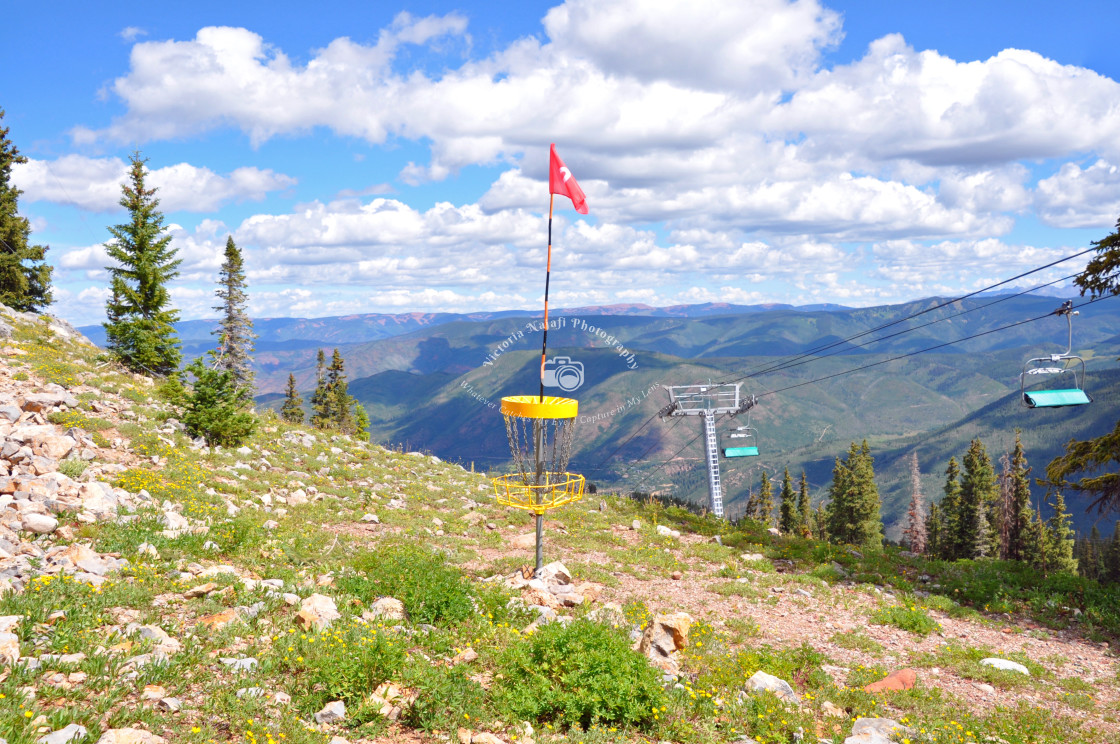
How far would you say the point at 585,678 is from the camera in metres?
7.36

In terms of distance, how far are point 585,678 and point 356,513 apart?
38.6ft

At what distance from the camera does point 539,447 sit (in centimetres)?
1177

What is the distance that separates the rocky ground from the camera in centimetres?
634

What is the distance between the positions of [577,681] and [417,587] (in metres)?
3.68

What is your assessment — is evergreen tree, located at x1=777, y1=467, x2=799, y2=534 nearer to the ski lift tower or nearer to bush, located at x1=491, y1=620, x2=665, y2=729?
the ski lift tower

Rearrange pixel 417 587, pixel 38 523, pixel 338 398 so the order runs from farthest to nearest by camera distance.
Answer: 1. pixel 338 398
2. pixel 417 587
3. pixel 38 523

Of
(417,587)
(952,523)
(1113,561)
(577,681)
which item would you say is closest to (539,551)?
(417,587)

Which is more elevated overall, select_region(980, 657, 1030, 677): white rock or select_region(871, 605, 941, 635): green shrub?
select_region(980, 657, 1030, 677): white rock

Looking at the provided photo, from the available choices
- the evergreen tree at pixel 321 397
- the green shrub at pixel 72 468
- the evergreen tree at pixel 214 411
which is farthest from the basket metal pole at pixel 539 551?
the evergreen tree at pixel 321 397

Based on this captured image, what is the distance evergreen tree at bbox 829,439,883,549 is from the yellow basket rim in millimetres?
60577

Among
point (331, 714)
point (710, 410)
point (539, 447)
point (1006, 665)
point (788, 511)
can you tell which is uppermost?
point (539, 447)

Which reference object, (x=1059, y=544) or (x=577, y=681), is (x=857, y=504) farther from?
(x=577, y=681)

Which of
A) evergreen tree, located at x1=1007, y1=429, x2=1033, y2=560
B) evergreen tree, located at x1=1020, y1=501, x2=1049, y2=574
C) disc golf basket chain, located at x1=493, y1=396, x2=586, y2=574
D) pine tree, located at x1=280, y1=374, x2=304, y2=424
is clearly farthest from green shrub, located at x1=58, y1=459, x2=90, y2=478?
evergreen tree, located at x1=1020, y1=501, x2=1049, y2=574

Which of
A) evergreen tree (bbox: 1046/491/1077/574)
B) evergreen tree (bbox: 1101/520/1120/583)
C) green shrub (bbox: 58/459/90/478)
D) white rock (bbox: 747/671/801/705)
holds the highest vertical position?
green shrub (bbox: 58/459/90/478)
